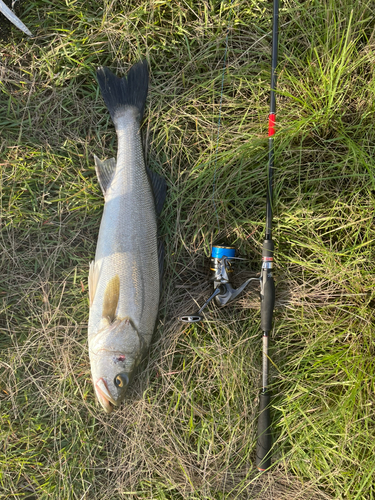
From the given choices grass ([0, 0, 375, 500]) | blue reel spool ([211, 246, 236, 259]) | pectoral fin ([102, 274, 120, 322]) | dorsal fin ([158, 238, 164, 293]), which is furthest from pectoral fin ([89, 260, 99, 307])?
blue reel spool ([211, 246, 236, 259])

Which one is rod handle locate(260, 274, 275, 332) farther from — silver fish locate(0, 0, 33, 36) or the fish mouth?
silver fish locate(0, 0, 33, 36)

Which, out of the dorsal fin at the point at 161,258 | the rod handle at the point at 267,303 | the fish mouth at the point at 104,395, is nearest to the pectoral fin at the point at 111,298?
the dorsal fin at the point at 161,258

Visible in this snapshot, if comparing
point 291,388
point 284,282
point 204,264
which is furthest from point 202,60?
point 291,388

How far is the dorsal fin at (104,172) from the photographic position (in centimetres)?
192

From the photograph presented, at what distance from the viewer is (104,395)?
71.9 inches

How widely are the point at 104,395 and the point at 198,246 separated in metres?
1.13

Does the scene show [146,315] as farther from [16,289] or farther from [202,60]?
[202,60]

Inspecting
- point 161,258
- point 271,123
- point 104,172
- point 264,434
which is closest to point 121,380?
point 161,258

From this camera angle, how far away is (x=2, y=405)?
202 cm

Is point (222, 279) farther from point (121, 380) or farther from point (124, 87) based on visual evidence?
point (124, 87)

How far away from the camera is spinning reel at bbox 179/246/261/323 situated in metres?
1.87

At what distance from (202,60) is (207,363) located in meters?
2.08

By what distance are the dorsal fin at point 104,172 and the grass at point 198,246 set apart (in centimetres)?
17

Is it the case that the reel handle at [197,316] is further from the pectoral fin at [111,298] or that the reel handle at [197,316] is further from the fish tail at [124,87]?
the fish tail at [124,87]
